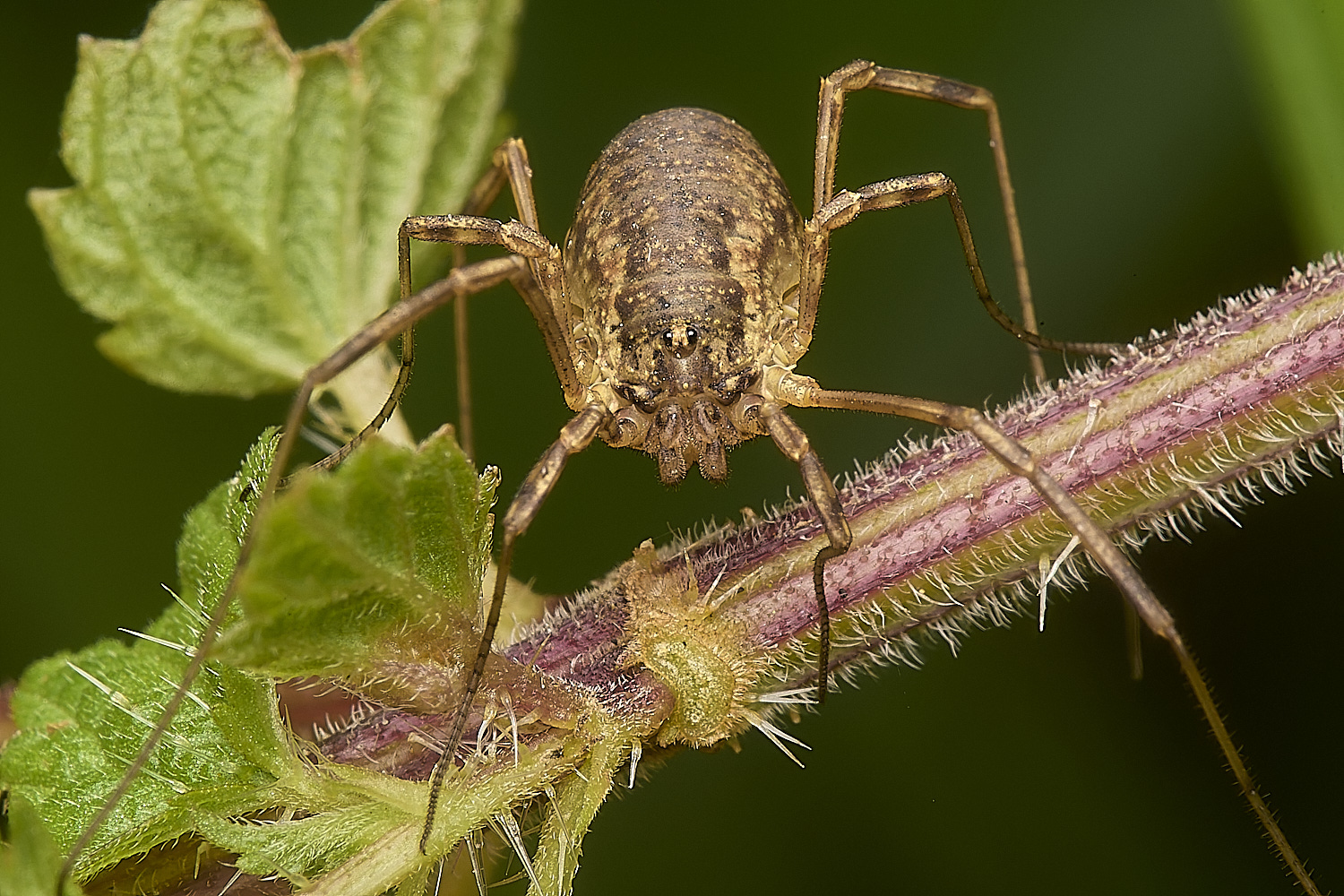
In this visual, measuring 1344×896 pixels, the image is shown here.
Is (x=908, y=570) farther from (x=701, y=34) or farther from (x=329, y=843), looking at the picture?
(x=701, y=34)

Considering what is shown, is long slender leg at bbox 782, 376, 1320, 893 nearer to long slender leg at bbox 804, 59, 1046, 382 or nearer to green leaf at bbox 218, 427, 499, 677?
green leaf at bbox 218, 427, 499, 677

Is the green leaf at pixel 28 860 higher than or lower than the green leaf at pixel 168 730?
lower

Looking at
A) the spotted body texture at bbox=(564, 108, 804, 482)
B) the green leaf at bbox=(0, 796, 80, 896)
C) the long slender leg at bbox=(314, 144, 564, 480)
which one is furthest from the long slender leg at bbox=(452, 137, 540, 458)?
the green leaf at bbox=(0, 796, 80, 896)

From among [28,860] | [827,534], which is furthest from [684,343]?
[28,860]

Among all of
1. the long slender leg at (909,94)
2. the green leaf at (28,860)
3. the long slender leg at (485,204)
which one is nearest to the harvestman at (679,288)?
the long slender leg at (909,94)

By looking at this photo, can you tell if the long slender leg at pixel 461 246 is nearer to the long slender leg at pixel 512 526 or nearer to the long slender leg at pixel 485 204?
the long slender leg at pixel 485 204

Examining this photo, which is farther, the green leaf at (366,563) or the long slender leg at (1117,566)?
the long slender leg at (1117,566)

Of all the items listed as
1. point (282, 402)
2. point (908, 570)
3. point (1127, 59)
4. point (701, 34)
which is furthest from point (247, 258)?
point (1127, 59)
